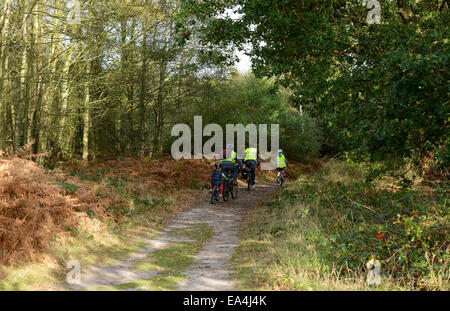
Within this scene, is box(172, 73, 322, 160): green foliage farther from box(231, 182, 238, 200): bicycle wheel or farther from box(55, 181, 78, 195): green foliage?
box(55, 181, 78, 195): green foliage

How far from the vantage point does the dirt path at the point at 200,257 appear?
20.2ft

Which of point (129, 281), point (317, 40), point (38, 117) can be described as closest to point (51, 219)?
point (129, 281)

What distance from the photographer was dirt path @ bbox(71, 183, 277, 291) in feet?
20.2

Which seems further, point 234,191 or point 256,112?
point 256,112

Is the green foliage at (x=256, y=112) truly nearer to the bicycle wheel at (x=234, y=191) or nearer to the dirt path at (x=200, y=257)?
the bicycle wheel at (x=234, y=191)

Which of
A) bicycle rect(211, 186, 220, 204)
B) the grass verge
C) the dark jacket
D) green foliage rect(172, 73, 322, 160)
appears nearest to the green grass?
the grass verge

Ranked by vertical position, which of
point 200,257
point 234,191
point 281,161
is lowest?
point 200,257

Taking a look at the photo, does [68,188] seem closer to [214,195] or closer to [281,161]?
[214,195]

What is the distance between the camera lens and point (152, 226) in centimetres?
1091

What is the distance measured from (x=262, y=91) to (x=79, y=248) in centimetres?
2300

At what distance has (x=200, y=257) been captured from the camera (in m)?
8.02

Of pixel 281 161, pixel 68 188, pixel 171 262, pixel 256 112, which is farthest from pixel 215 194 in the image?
pixel 256 112
